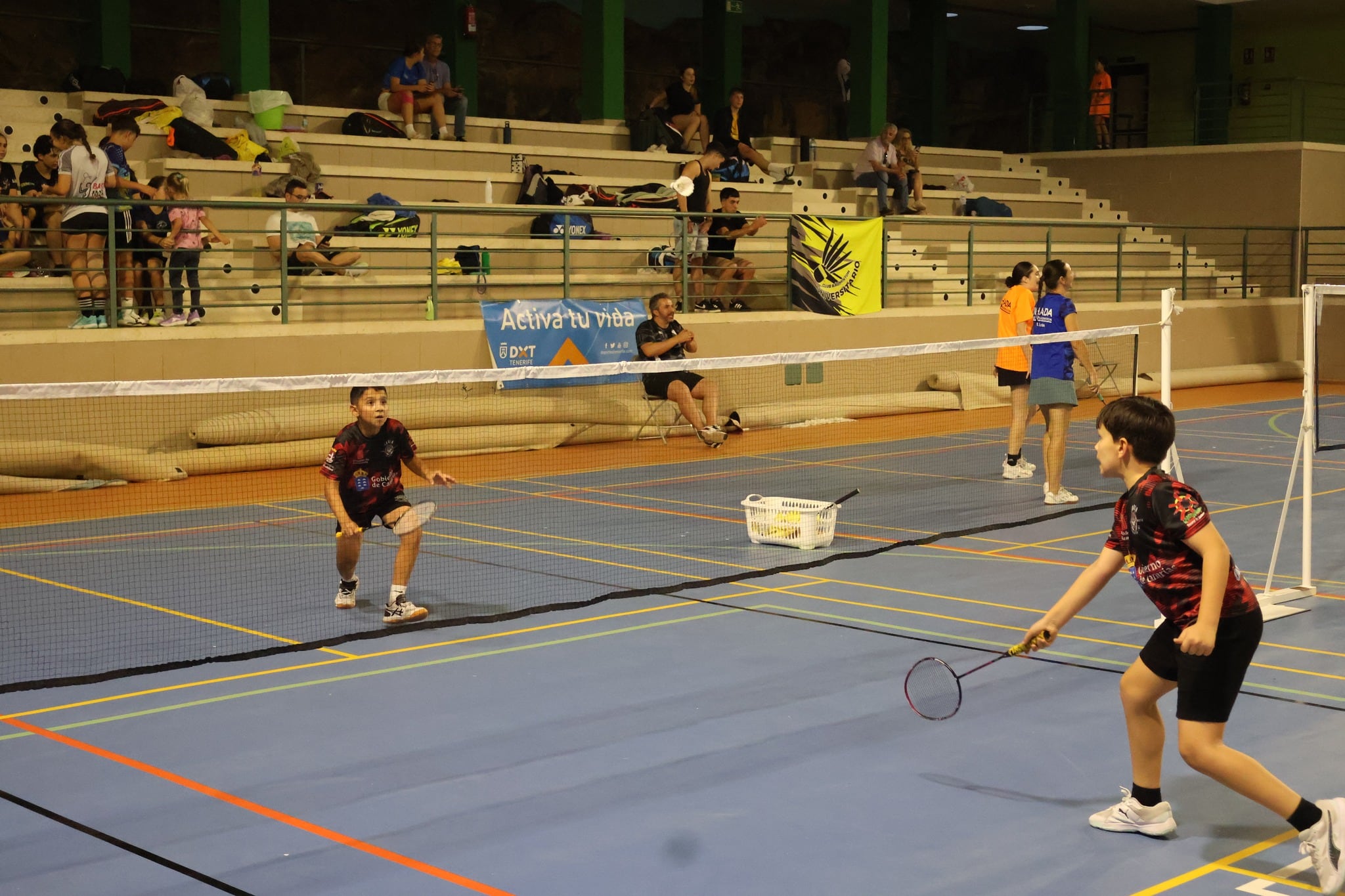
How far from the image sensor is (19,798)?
5.37 meters

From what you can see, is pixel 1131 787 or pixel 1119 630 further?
pixel 1119 630

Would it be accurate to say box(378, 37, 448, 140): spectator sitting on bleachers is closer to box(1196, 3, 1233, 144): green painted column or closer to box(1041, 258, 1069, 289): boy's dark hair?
box(1041, 258, 1069, 289): boy's dark hair

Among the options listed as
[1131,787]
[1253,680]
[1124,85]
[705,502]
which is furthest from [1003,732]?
[1124,85]

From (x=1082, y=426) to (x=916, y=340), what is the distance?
3348 mm

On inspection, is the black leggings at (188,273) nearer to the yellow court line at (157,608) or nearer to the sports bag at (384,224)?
the sports bag at (384,224)

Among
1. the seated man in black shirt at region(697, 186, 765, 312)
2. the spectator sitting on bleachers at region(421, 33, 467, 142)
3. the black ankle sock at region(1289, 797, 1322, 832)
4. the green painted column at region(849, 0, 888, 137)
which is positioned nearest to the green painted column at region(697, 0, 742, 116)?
the green painted column at region(849, 0, 888, 137)

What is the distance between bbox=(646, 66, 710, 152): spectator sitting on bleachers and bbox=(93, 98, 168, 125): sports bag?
26.3ft

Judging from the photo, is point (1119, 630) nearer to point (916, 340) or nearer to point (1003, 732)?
point (1003, 732)

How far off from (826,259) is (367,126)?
6.41 meters

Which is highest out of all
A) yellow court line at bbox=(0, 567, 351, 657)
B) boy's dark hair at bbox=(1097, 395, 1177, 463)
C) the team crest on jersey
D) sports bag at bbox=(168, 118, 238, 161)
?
sports bag at bbox=(168, 118, 238, 161)

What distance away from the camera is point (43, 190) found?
15.2 metres

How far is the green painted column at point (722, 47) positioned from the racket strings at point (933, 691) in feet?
83.3

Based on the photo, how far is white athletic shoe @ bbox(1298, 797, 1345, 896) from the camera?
4.44 m

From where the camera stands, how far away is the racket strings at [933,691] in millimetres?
5621
